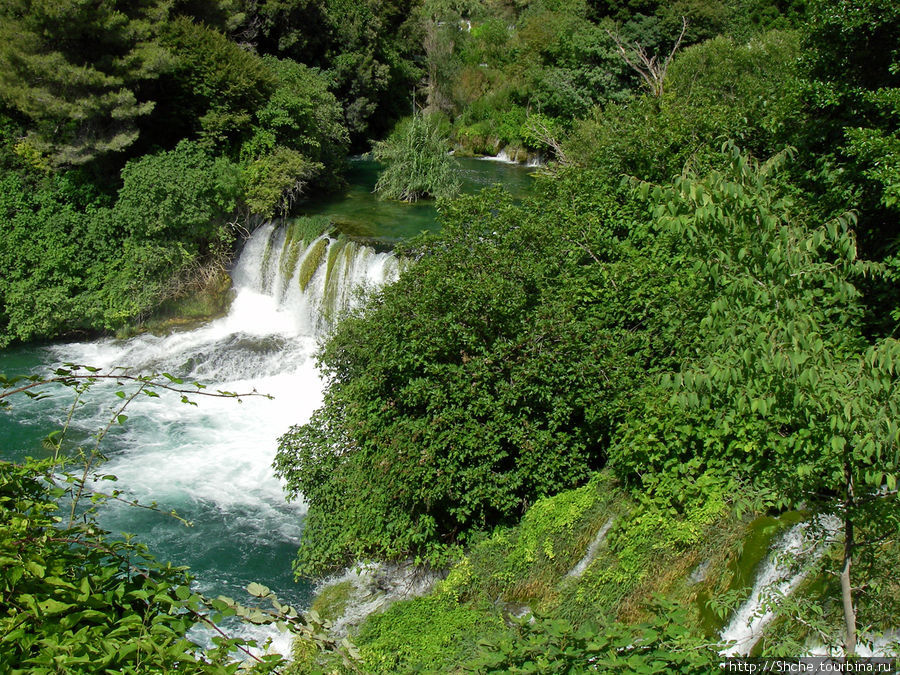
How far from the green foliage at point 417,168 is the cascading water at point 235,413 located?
437cm

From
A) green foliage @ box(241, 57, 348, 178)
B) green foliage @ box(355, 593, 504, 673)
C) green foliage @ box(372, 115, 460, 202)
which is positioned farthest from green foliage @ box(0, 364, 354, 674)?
green foliage @ box(372, 115, 460, 202)

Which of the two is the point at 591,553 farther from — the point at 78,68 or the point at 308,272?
the point at 78,68

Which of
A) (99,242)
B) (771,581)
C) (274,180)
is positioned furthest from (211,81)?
(771,581)

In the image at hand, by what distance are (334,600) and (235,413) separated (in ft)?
20.0

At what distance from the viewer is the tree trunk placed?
3.49 meters

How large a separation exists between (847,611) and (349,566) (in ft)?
22.0

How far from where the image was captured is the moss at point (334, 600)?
8406 millimetres

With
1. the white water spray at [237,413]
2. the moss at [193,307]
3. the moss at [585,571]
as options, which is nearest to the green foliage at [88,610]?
the moss at [585,571]

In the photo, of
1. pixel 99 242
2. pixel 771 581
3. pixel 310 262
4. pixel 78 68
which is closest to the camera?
pixel 771 581

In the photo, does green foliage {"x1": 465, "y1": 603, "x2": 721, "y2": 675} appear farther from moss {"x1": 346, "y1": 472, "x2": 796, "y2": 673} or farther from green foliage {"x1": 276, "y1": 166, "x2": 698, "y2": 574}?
green foliage {"x1": 276, "y1": 166, "x2": 698, "y2": 574}

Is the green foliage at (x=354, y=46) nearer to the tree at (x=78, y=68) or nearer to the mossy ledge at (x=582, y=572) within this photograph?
the tree at (x=78, y=68)

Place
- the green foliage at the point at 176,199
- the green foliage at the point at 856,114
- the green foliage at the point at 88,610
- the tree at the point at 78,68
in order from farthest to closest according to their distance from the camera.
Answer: the green foliage at the point at 176,199
the tree at the point at 78,68
the green foliage at the point at 856,114
the green foliage at the point at 88,610

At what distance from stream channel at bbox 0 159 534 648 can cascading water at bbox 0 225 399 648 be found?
1.0 inches

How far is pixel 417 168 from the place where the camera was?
20.3 meters
